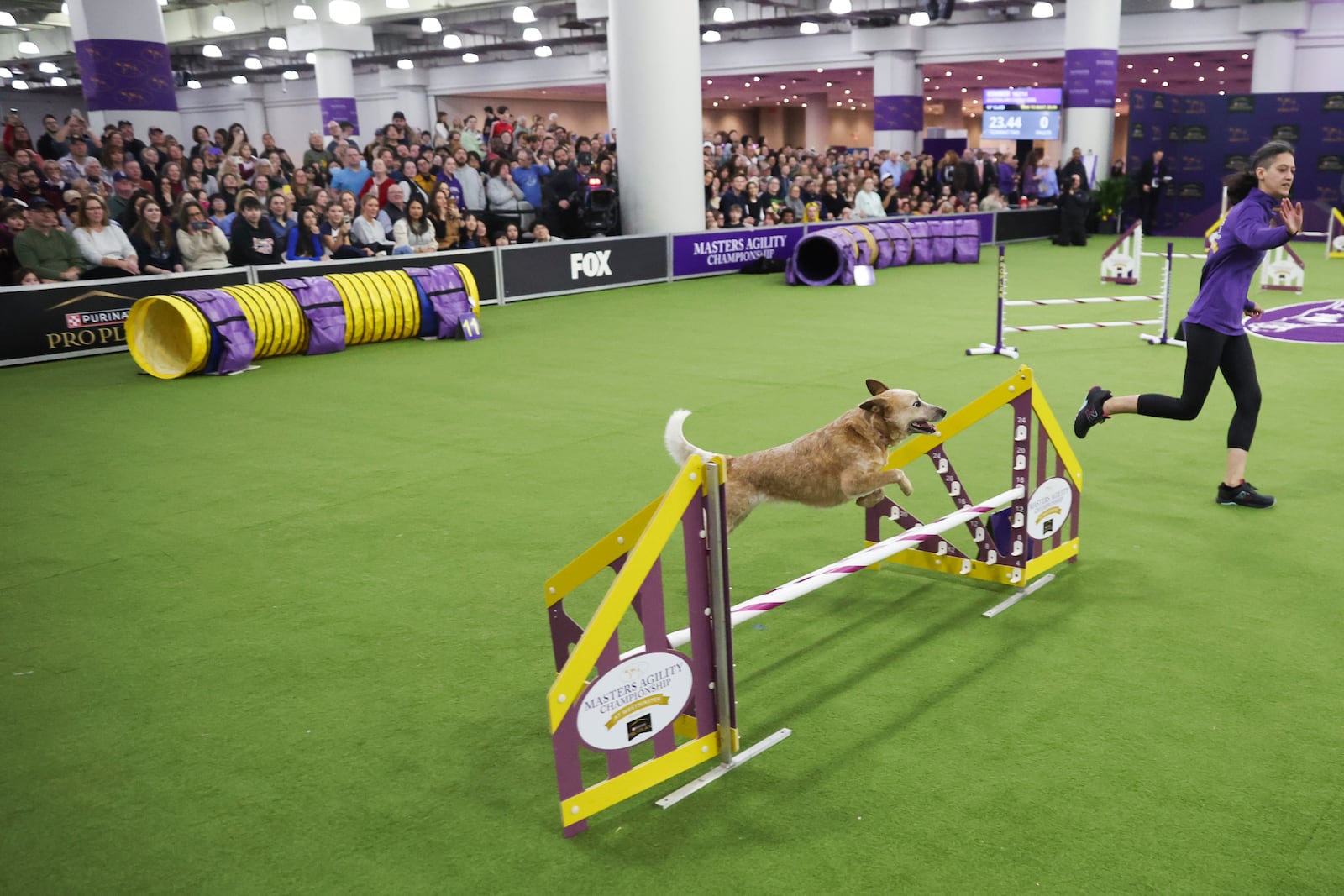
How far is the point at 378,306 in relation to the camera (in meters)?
12.1

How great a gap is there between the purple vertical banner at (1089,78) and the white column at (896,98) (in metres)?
6.88

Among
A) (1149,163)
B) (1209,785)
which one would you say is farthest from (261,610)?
(1149,163)

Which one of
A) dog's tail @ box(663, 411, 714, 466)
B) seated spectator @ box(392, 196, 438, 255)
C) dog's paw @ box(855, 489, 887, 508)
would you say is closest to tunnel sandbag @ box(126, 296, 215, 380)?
seated spectator @ box(392, 196, 438, 255)

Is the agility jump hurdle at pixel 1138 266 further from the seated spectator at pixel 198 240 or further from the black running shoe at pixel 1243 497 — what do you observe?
the seated spectator at pixel 198 240

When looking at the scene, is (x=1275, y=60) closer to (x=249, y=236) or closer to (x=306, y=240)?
(x=306, y=240)

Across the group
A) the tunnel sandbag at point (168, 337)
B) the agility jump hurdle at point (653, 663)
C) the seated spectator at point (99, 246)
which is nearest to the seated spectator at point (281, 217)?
the seated spectator at point (99, 246)

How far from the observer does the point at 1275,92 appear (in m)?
25.4

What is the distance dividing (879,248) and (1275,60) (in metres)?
15.2

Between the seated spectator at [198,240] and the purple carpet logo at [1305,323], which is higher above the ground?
the seated spectator at [198,240]

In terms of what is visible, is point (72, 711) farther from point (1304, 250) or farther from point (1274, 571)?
point (1304, 250)

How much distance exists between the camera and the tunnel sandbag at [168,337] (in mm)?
10391

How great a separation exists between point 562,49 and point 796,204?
20.4 metres

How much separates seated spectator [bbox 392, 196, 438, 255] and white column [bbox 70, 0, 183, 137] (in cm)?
610

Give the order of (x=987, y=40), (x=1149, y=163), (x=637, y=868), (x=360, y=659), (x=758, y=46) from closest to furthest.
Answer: (x=637, y=868)
(x=360, y=659)
(x=1149, y=163)
(x=987, y=40)
(x=758, y=46)
